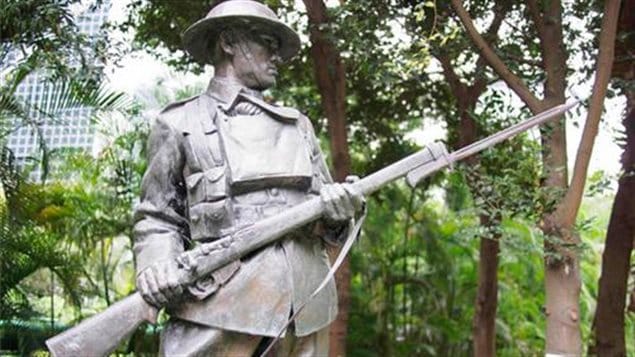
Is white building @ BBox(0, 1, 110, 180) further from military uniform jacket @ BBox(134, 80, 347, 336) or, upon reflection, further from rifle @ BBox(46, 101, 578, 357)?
rifle @ BBox(46, 101, 578, 357)

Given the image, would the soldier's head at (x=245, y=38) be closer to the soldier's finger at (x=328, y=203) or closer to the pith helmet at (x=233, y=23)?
the pith helmet at (x=233, y=23)

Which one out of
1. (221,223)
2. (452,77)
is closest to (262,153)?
(221,223)

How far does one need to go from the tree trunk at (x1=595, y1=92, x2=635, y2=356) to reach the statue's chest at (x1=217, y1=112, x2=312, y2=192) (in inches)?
179

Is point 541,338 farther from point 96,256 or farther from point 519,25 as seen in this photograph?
point 519,25

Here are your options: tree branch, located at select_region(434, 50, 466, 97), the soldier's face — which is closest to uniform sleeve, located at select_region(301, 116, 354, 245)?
the soldier's face

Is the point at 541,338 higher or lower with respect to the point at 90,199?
lower

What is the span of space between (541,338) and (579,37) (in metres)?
7.91

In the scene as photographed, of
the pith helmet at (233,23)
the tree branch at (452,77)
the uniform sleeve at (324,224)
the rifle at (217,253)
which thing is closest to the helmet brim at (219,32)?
the pith helmet at (233,23)

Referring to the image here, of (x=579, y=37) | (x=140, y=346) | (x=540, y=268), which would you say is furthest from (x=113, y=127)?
(x=540, y=268)

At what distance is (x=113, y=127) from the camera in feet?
32.9

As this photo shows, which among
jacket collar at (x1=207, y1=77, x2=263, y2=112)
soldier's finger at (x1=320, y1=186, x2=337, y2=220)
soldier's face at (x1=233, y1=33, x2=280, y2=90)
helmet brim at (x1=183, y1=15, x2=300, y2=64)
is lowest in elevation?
soldier's finger at (x1=320, y1=186, x2=337, y2=220)

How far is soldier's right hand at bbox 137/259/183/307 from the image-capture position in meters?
3.45

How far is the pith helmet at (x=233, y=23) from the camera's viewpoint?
152 inches

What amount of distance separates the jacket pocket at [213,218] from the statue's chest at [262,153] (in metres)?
0.09
